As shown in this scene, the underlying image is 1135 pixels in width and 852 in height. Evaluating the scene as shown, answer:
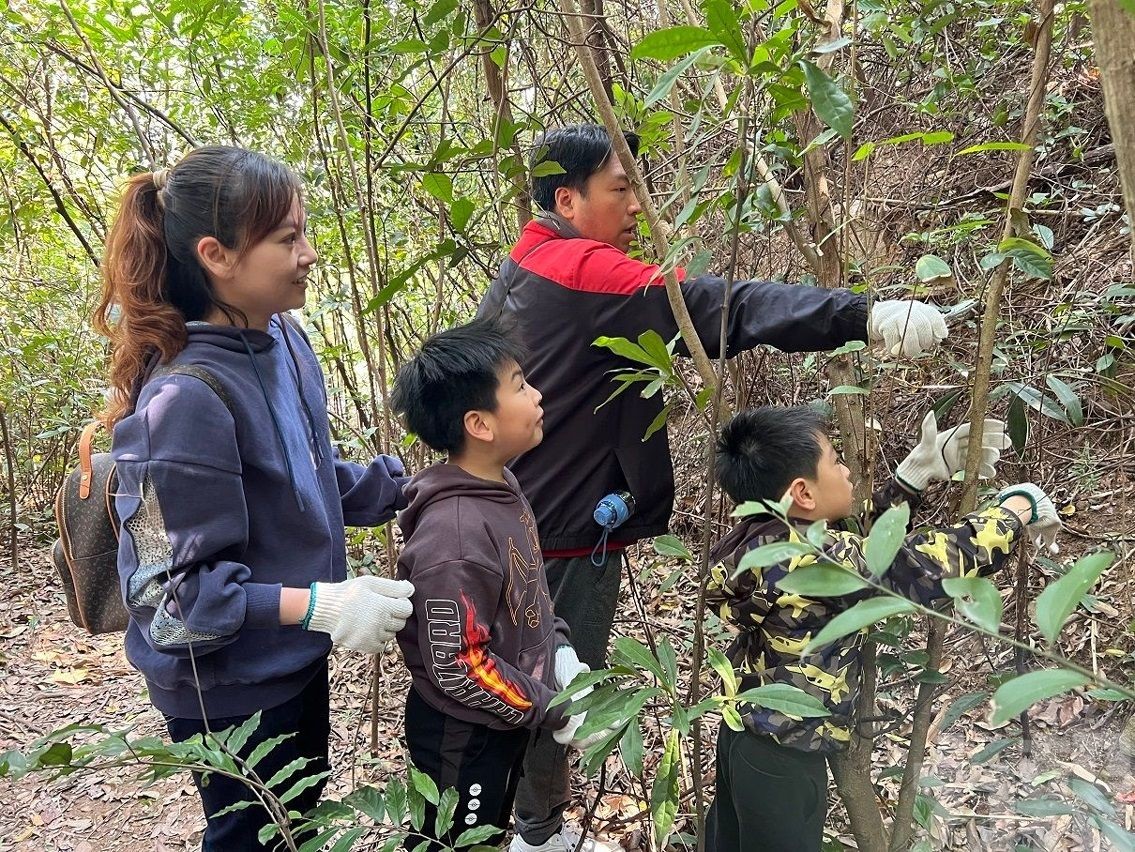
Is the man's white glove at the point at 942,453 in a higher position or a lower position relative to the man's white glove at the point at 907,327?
lower

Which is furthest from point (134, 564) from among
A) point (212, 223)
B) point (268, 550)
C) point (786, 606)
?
point (786, 606)

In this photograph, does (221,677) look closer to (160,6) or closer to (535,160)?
(535,160)

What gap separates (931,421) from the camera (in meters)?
1.33

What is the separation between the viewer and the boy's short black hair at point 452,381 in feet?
5.12

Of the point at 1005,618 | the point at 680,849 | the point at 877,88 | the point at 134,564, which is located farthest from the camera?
the point at 877,88

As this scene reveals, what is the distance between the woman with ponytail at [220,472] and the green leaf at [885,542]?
0.95 m

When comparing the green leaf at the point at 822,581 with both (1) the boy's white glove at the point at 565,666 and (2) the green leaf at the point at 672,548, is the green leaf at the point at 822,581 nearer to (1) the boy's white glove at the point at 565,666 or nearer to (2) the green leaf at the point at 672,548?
(2) the green leaf at the point at 672,548

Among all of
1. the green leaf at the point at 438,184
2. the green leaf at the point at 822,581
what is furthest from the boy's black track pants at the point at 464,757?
the green leaf at the point at 822,581

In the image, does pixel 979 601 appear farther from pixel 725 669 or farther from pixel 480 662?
pixel 480 662

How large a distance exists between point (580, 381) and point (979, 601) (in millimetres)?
1366

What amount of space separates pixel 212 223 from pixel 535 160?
668 mm

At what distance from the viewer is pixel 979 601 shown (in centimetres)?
56

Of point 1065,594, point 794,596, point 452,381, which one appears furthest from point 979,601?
point 452,381

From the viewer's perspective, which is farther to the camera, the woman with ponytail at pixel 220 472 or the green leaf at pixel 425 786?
the woman with ponytail at pixel 220 472
